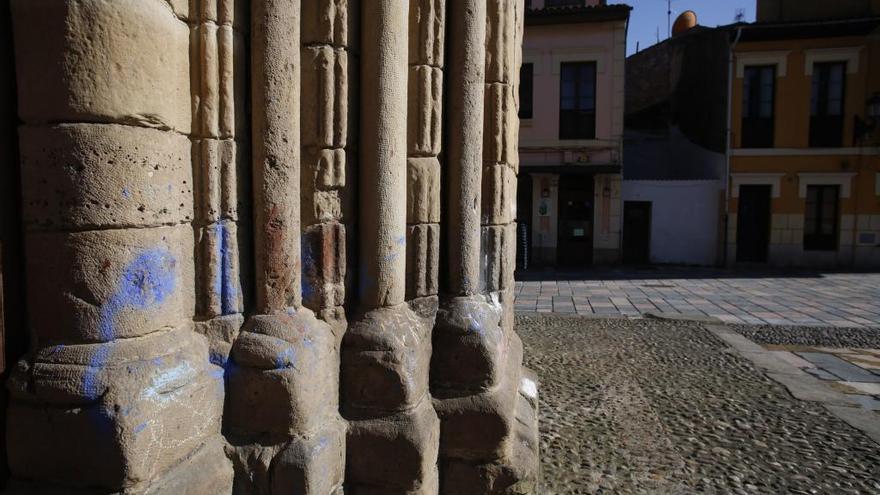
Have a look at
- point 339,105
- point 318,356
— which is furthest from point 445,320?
point 339,105

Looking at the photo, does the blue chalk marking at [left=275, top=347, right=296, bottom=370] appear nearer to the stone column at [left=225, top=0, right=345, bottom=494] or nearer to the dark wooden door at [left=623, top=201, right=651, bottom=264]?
the stone column at [left=225, top=0, right=345, bottom=494]

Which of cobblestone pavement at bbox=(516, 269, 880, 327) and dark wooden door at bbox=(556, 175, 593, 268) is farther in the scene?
dark wooden door at bbox=(556, 175, 593, 268)

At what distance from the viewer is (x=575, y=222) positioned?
1564 cm

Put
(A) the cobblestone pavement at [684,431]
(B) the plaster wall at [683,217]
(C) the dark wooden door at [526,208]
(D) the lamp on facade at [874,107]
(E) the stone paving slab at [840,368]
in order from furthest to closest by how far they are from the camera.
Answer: (B) the plaster wall at [683,217] → (C) the dark wooden door at [526,208] → (D) the lamp on facade at [874,107] → (E) the stone paving slab at [840,368] → (A) the cobblestone pavement at [684,431]

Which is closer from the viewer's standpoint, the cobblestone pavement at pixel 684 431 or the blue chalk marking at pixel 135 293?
the blue chalk marking at pixel 135 293

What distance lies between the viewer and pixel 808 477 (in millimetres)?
2721

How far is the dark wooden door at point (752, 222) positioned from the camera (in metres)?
15.6

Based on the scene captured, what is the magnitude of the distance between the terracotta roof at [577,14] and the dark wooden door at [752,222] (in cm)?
577

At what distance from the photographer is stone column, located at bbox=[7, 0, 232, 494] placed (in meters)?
1.51

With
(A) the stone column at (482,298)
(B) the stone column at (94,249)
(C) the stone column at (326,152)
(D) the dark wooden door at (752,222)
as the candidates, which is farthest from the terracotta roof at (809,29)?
(B) the stone column at (94,249)

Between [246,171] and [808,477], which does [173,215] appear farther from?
[808,477]

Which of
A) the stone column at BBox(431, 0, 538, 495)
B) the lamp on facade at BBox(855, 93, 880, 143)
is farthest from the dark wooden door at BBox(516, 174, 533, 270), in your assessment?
the stone column at BBox(431, 0, 538, 495)

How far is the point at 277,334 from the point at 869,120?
17768mm

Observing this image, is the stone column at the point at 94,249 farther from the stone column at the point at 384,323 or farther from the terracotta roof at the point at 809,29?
the terracotta roof at the point at 809,29
